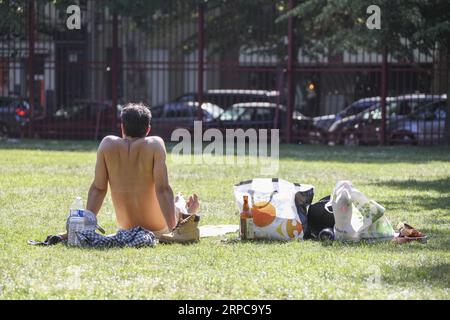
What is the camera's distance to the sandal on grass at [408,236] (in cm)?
976

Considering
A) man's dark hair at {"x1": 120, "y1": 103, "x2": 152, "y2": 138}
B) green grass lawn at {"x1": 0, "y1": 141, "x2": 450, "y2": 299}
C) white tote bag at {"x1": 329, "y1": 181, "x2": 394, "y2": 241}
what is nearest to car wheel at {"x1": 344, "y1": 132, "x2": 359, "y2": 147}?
green grass lawn at {"x1": 0, "y1": 141, "x2": 450, "y2": 299}

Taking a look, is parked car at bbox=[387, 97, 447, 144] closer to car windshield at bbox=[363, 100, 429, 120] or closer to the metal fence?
the metal fence

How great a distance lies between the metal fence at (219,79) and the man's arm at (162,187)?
18.6 metres

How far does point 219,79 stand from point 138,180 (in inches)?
909

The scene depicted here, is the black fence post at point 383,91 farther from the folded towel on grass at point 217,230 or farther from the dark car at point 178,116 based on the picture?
the folded towel on grass at point 217,230

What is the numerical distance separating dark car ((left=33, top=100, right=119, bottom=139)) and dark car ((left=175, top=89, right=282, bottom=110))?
103 inches

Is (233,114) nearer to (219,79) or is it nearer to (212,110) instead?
(212,110)

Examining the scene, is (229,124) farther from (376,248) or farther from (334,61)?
(376,248)

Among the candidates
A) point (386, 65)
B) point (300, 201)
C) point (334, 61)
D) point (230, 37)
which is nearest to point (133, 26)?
point (230, 37)

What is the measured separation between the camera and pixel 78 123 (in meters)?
30.3

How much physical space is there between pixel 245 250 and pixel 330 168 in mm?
10205

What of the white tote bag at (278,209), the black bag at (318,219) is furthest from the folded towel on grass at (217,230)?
the black bag at (318,219)

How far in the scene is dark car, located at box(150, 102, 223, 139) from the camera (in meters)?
29.6

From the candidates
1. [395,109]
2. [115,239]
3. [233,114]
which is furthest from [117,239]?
[233,114]
